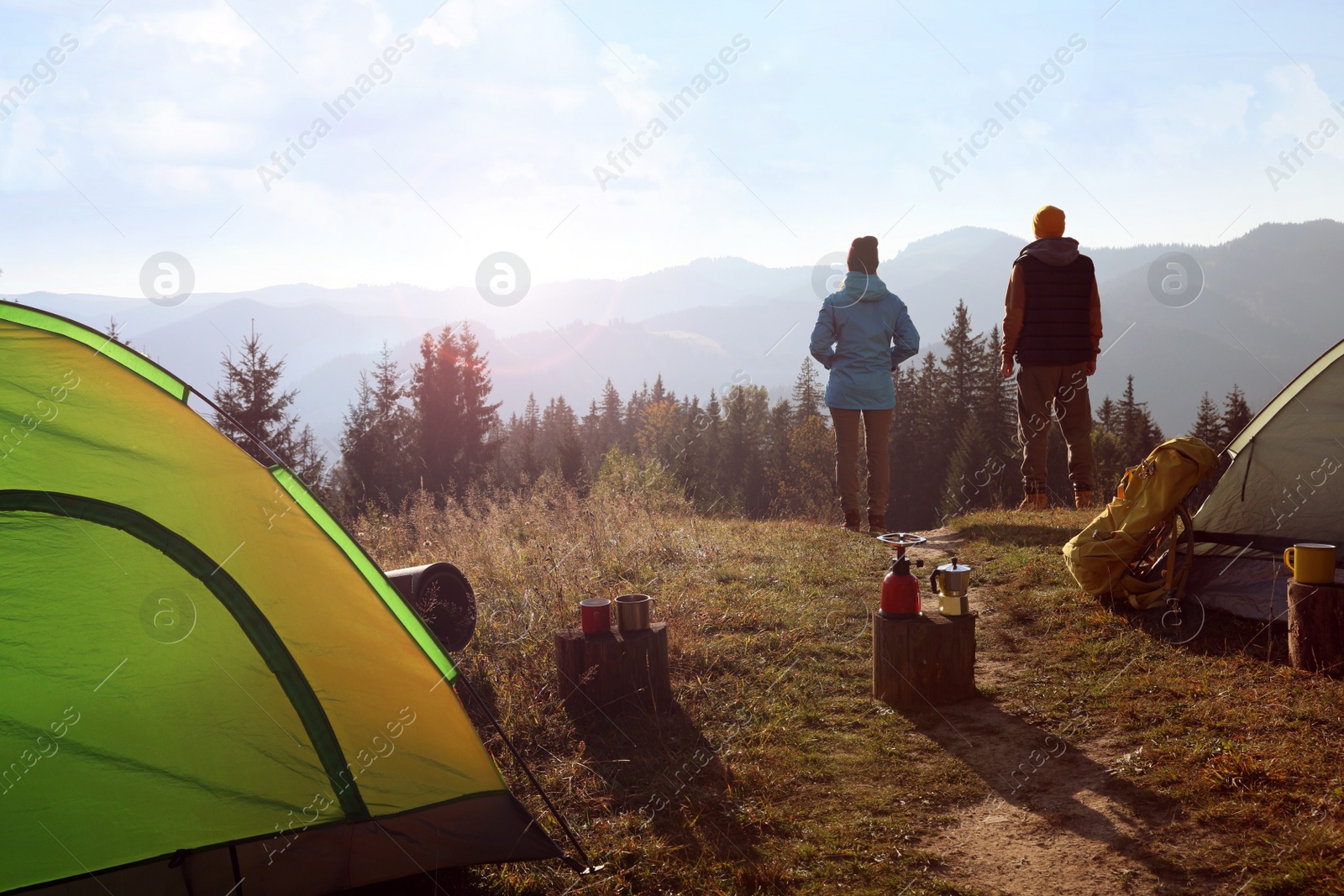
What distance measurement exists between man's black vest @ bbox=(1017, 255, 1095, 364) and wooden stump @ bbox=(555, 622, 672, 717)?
5575mm

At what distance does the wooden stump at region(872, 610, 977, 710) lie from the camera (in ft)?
14.6

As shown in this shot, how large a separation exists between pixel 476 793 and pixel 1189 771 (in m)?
3.13

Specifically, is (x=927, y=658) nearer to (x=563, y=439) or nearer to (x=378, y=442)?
(x=378, y=442)

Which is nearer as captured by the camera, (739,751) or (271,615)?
(271,615)

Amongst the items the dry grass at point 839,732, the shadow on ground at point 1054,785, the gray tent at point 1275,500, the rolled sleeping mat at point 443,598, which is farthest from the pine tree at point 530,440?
the shadow on ground at point 1054,785

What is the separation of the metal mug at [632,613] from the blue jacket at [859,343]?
448cm

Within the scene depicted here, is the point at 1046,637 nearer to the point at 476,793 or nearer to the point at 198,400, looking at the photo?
the point at 476,793

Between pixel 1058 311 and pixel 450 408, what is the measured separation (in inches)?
1464

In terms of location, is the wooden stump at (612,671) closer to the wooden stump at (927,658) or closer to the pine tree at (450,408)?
the wooden stump at (927,658)

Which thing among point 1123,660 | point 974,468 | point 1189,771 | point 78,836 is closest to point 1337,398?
point 1123,660

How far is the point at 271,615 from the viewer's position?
3.08 metres

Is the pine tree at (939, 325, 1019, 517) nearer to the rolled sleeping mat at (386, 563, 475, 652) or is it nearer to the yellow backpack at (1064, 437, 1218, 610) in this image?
the yellow backpack at (1064, 437, 1218, 610)

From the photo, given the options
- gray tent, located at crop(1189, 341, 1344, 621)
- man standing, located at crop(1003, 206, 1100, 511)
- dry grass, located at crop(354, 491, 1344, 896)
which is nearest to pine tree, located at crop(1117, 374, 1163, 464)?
man standing, located at crop(1003, 206, 1100, 511)

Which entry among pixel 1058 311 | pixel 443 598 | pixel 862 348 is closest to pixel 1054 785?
Result: pixel 443 598
